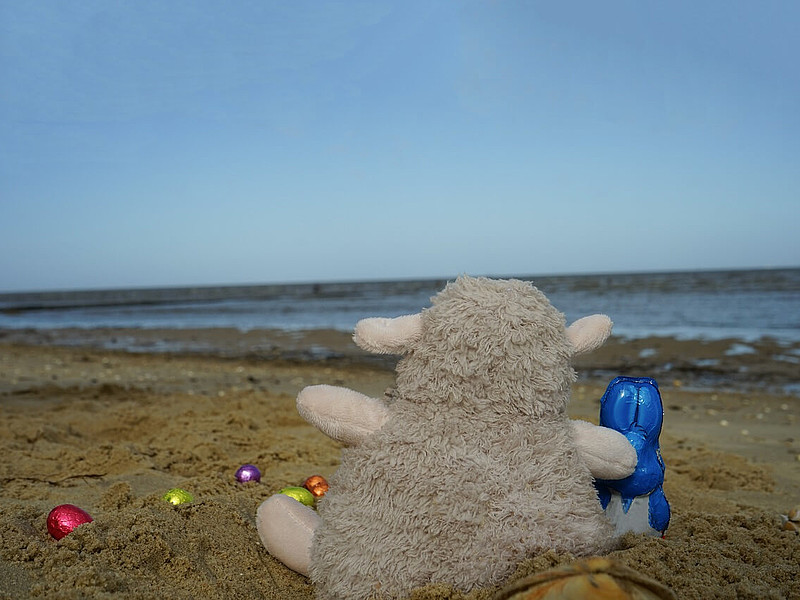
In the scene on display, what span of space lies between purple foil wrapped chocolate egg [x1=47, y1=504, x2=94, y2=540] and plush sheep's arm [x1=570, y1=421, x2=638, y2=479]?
1757 millimetres

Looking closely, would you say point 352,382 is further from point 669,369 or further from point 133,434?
point 669,369

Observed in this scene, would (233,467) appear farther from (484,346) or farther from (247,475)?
(484,346)

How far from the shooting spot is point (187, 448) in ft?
12.7

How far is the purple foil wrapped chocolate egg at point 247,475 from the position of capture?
125 inches

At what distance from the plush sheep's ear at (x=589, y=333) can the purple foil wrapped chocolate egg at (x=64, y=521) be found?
5.97 feet

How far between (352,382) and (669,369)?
4.29 m

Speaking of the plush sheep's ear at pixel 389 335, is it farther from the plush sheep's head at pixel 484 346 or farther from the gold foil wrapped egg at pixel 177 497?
the gold foil wrapped egg at pixel 177 497

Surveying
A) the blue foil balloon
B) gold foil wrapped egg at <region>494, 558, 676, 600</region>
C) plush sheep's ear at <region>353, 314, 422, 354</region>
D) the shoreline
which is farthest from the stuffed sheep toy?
the shoreline

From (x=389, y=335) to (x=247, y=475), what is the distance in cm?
188

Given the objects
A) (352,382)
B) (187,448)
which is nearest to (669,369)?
(352,382)

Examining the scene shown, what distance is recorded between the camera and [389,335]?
1.67 m

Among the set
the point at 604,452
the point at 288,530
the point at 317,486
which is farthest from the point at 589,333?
the point at 317,486

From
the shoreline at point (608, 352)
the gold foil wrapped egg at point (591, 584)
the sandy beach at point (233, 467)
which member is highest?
the gold foil wrapped egg at point (591, 584)

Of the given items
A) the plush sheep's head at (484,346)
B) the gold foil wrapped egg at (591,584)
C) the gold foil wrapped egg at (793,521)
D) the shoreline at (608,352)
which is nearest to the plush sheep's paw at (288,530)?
the plush sheep's head at (484,346)
